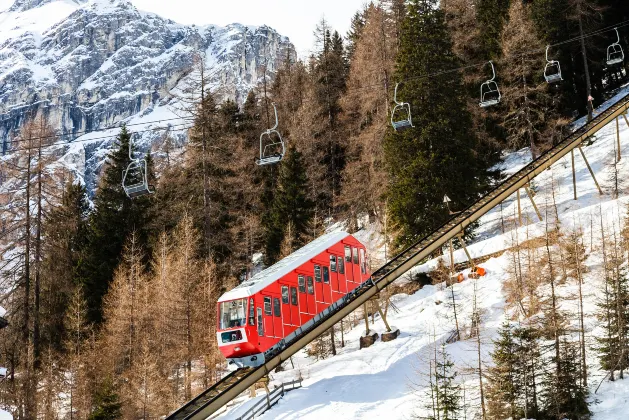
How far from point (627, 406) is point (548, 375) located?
2.72 m

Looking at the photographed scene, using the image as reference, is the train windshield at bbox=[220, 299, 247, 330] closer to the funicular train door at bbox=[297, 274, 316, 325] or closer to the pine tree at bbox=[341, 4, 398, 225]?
the funicular train door at bbox=[297, 274, 316, 325]

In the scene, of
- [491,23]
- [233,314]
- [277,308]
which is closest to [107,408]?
[233,314]

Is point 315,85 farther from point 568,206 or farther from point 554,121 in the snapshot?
point 568,206

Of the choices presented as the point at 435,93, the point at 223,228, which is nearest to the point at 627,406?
the point at 435,93

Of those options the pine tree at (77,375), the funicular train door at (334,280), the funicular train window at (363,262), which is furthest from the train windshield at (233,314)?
the pine tree at (77,375)

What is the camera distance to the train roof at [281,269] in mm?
23844

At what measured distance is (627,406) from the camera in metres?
21.4

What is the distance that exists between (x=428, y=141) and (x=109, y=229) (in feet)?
80.6

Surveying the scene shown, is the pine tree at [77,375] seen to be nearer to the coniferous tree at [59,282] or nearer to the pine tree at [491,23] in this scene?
the coniferous tree at [59,282]

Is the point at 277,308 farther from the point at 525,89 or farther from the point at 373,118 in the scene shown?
the point at 373,118

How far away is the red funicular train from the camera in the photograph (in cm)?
2352

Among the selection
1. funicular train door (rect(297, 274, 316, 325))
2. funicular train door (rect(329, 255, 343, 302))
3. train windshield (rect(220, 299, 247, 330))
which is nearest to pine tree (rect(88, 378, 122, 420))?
train windshield (rect(220, 299, 247, 330))

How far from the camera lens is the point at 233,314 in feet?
77.8

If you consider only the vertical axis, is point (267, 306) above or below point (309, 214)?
below
